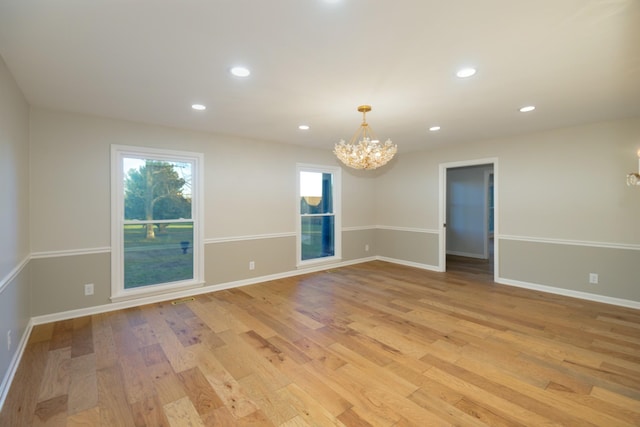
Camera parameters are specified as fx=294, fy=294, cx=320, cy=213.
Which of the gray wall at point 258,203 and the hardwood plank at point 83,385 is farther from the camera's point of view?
the gray wall at point 258,203

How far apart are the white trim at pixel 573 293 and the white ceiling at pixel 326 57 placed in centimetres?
→ 243

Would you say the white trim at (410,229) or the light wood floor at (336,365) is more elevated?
the white trim at (410,229)

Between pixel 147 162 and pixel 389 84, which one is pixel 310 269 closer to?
pixel 147 162

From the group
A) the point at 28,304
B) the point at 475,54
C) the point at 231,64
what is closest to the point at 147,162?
the point at 28,304

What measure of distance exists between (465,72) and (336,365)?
2.73 meters

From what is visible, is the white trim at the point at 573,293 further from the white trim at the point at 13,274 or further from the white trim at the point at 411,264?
the white trim at the point at 13,274

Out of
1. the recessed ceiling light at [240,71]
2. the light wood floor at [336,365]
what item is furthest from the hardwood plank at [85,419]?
the recessed ceiling light at [240,71]

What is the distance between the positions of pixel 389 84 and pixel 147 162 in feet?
11.1

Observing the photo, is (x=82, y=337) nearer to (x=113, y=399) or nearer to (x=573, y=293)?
(x=113, y=399)

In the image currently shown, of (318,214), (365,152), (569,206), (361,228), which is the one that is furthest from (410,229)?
(365,152)

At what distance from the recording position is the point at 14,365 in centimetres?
244

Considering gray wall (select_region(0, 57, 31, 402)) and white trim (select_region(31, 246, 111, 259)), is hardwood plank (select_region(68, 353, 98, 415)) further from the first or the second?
white trim (select_region(31, 246, 111, 259))

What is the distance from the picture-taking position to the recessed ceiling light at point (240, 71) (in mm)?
2446

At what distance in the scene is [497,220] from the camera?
16.6 feet
